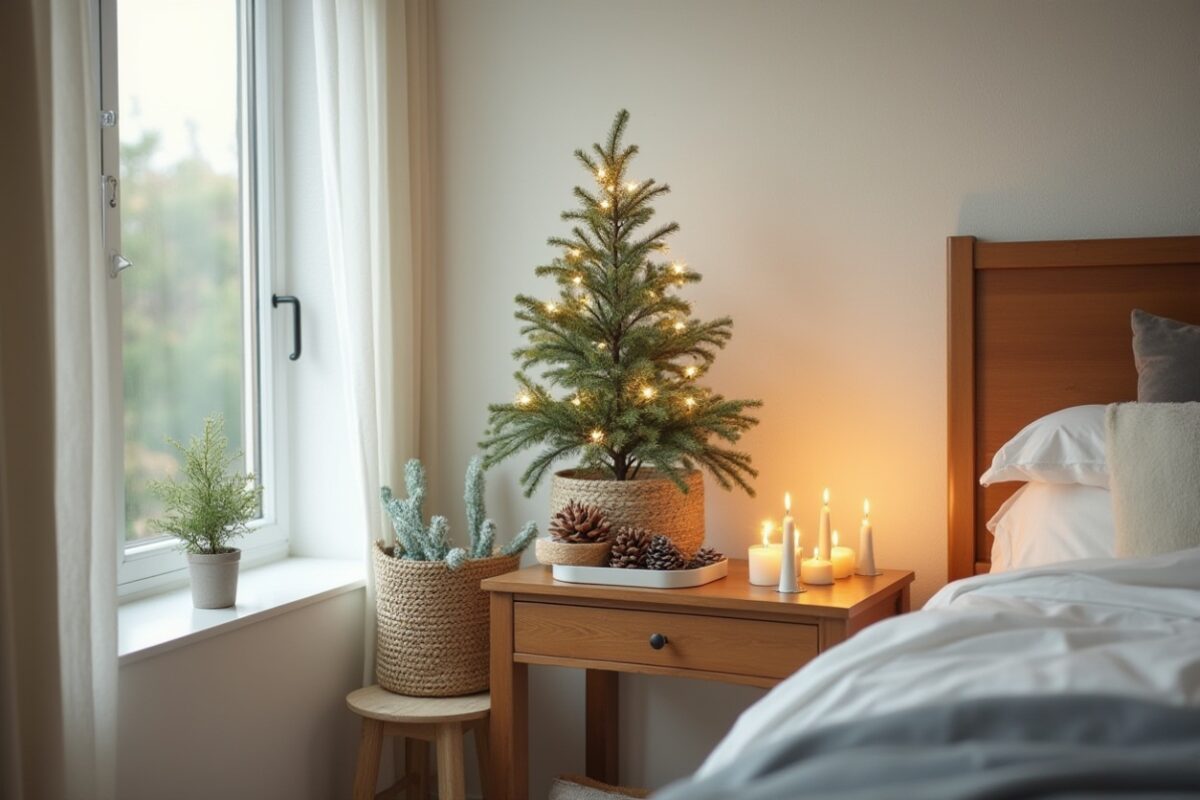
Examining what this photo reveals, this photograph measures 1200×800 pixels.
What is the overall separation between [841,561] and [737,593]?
0.30 m

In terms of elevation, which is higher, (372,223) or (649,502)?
(372,223)

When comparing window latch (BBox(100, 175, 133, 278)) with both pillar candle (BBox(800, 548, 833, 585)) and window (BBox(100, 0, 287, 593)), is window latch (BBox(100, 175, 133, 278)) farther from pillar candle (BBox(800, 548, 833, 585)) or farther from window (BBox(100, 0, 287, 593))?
pillar candle (BBox(800, 548, 833, 585))

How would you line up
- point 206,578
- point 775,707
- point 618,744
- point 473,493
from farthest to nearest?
point 618,744 → point 473,493 → point 206,578 → point 775,707

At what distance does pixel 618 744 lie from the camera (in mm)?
2865

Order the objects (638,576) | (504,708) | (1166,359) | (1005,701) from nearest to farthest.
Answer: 1. (1005,701)
2. (1166,359)
3. (638,576)
4. (504,708)

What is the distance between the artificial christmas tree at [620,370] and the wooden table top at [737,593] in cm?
18

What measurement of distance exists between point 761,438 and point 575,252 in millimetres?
619

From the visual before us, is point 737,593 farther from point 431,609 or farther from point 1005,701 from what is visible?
point 1005,701

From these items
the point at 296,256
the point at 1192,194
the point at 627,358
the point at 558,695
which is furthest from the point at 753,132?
the point at 558,695

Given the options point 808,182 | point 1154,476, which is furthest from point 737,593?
point 808,182

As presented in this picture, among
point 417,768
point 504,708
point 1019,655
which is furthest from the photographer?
point 417,768

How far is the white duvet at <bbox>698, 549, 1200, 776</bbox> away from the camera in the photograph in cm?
133

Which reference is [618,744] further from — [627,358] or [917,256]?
[917,256]

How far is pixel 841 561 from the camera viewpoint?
2428 mm
